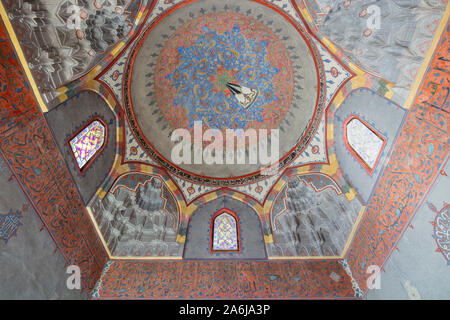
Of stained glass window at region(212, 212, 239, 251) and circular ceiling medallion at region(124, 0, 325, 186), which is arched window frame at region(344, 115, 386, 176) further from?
stained glass window at region(212, 212, 239, 251)

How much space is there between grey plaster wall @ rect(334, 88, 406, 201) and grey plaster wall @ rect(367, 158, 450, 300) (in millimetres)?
1328

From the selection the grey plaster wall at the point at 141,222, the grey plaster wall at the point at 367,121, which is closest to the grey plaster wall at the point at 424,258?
the grey plaster wall at the point at 367,121

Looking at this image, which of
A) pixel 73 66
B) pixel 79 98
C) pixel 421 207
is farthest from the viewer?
pixel 79 98

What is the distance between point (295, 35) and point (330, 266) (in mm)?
6675

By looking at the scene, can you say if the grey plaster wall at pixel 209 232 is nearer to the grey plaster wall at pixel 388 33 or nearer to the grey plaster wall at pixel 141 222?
the grey plaster wall at pixel 141 222

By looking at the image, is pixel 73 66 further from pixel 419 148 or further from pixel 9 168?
pixel 419 148

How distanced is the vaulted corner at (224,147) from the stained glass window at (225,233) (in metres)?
0.05

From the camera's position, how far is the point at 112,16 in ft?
17.7

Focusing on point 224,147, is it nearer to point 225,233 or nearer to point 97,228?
point 225,233

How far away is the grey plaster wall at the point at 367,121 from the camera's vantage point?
216 inches

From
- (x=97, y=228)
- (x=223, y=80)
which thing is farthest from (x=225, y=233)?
(x=223, y=80)

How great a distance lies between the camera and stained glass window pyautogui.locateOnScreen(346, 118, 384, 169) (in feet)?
19.7

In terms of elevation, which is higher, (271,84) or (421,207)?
(271,84)

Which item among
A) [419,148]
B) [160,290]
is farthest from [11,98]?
[419,148]
